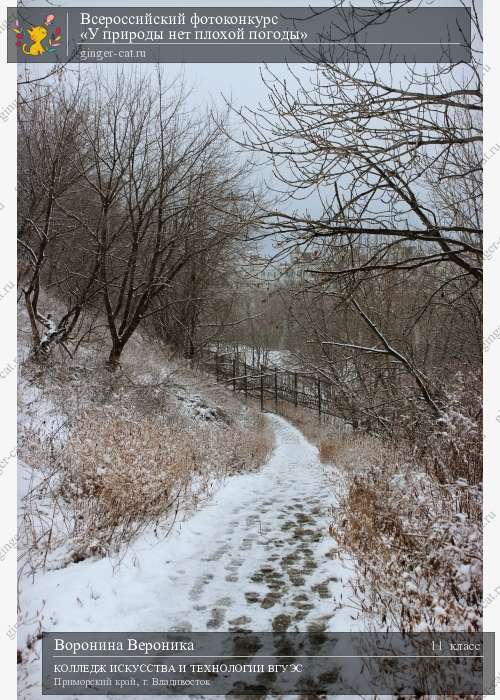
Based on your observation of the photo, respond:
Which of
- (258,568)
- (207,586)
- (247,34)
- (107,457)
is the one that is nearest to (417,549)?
(258,568)

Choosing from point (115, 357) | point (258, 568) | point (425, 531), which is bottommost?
point (258, 568)

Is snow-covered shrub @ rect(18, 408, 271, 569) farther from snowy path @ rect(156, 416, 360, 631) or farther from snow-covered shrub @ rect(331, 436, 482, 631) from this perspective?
snow-covered shrub @ rect(331, 436, 482, 631)

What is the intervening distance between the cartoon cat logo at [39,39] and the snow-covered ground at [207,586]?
359cm

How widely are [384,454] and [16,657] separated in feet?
15.4

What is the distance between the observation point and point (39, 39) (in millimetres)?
3270

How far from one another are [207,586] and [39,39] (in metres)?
4.15

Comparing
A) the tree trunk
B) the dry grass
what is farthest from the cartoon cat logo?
the tree trunk

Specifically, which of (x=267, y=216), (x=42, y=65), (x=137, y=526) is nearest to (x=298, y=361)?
(x=137, y=526)

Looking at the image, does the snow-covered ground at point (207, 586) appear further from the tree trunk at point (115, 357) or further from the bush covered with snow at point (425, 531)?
the tree trunk at point (115, 357)

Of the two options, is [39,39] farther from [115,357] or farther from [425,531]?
[115,357]

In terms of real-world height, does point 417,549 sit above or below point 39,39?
below

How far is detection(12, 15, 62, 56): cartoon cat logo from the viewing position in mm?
3156

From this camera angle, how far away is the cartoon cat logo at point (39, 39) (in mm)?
3156

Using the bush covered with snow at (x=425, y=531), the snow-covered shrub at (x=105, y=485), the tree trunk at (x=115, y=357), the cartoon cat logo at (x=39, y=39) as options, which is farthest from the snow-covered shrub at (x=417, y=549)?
the tree trunk at (x=115, y=357)
